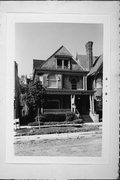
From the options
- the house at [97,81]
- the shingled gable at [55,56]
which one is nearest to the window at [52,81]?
the shingled gable at [55,56]

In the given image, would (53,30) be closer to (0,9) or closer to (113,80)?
(0,9)

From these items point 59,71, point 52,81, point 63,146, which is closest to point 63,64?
point 59,71

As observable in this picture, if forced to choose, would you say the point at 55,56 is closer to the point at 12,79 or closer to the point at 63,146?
the point at 12,79

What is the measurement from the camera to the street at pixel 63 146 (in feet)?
7.68

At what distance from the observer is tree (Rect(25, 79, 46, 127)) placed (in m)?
2.37

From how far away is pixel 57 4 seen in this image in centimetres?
227

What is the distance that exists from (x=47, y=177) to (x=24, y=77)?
1.01 m

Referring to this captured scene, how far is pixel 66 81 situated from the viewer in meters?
2.45

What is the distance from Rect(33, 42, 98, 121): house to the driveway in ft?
0.75

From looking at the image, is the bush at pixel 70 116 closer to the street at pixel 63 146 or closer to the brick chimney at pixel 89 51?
the street at pixel 63 146

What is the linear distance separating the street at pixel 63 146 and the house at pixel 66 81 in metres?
0.23

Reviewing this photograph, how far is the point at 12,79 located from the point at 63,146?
33.0 inches

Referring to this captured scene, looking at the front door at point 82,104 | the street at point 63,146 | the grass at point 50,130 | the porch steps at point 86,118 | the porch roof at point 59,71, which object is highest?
the porch roof at point 59,71

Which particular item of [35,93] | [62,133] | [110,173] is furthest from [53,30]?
[110,173]
